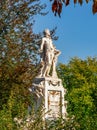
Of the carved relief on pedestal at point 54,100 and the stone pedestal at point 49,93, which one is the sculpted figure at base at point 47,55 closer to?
the stone pedestal at point 49,93

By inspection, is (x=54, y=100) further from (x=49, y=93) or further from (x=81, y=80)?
(x=81, y=80)

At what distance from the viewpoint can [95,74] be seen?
157ft

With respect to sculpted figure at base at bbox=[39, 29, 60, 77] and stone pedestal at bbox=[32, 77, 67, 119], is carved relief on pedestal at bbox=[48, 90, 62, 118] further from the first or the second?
sculpted figure at base at bbox=[39, 29, 60, 77]

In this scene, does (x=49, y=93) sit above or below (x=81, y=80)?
below

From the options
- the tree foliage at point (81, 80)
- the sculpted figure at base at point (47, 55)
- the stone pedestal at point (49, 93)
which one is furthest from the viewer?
the tree foliage at point (81, 80)

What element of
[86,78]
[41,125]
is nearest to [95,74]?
[86,78]

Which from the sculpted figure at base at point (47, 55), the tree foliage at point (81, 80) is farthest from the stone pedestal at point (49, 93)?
the tree foliage at point (81, 80)

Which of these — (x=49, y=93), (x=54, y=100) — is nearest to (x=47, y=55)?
(x=49, y=93)

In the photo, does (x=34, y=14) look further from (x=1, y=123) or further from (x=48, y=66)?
(x=1, y=123)

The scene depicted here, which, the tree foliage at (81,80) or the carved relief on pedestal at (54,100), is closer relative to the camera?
the carved relief on pedestal at (54,100)

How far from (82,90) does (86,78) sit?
271cm

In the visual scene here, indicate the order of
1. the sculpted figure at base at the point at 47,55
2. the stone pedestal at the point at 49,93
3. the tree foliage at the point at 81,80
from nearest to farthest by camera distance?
the stone pedestal at the point at 49,93
the sculpted figure at base at the point at 47,55
the tree foliage at the point at 81,80

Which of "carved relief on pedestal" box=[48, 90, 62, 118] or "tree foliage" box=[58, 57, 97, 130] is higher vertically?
"tree foliage" box=[58, 57, 97, 130]

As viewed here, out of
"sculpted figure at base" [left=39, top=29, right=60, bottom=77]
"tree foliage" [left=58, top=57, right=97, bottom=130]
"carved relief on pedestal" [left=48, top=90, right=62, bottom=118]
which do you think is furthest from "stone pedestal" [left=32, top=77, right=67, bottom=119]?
"tree foliage" [left=58, top=57, right=97, bottom=130]
